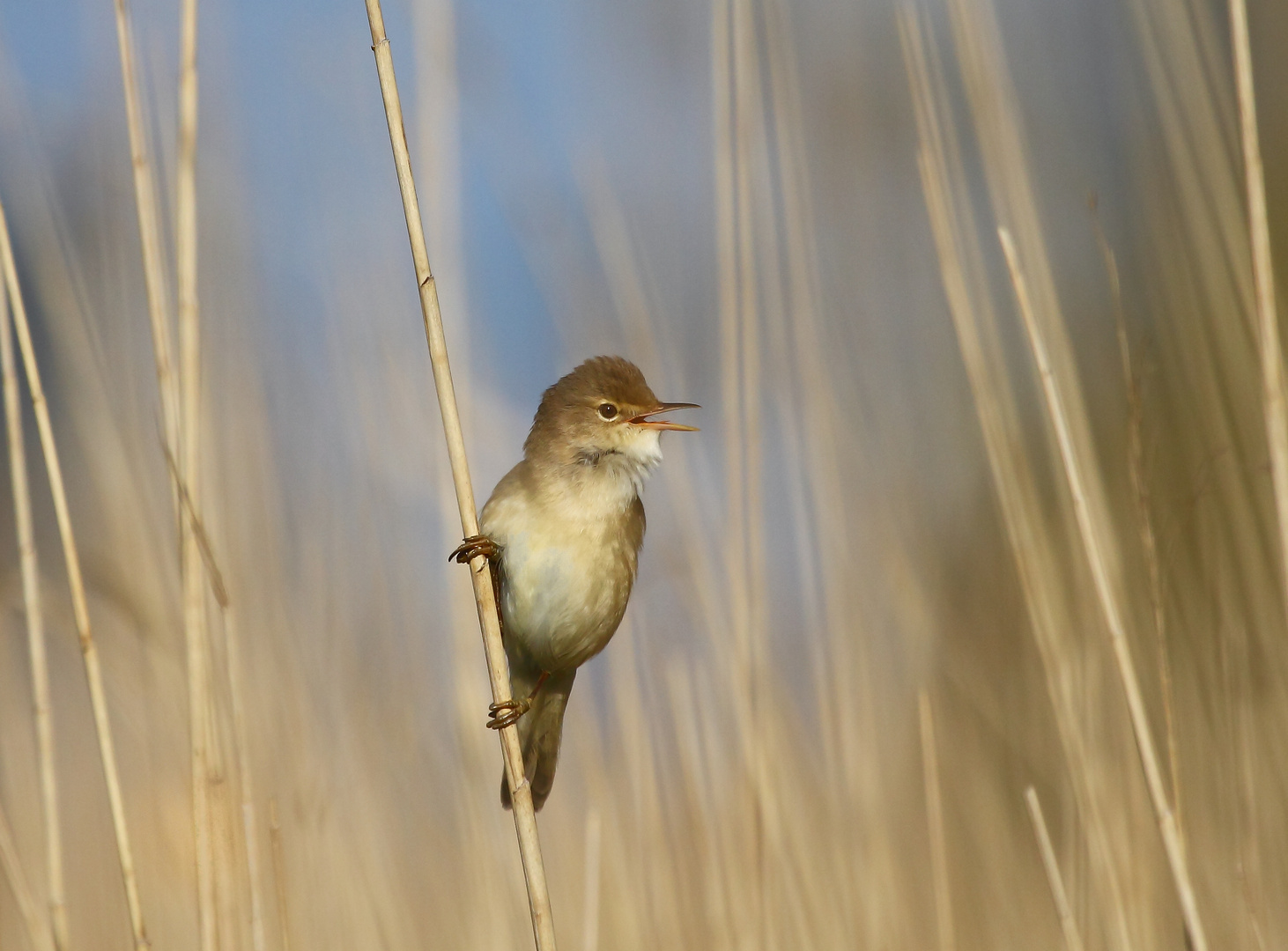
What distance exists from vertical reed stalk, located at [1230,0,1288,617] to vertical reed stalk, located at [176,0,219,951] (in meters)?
1.54

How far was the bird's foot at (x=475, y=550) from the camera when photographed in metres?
1.91

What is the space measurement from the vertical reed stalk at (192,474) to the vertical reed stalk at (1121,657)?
126 centimetres

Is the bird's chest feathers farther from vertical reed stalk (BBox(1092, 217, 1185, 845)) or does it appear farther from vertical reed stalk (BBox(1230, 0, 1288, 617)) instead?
vertical reed stalk (BBox(1230, 0, 1288, 617))

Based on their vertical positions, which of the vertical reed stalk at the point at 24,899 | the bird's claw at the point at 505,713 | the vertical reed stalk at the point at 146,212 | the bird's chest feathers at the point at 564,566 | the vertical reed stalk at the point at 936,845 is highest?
the vertical reed stalk at the point at 146,212

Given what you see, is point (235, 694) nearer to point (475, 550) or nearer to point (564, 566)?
point (475, 550)

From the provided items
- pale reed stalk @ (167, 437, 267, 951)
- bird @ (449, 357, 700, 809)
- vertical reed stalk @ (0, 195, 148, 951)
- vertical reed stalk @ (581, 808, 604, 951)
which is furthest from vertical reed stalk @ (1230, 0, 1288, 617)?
vertical reed stalk @ (0, 195, 148, 951)

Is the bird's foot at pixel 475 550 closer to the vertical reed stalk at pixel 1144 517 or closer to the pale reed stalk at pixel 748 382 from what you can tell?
the pale reed stalk at pixel 748 382

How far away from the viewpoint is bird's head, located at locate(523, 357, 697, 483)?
7.66ft

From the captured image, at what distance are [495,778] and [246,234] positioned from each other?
5.15 feet

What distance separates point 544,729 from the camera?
98.7 inches

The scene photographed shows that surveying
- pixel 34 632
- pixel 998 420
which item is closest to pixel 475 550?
pixel 34 632

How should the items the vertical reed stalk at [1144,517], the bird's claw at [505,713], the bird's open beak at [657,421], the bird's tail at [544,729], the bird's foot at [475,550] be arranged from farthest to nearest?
the bird's tail at [544,729], the bird's open beak at [657,421], the bird's foot at [475,550], the bird's claw at [505,713], the vertical reed stalk at [1144,517]

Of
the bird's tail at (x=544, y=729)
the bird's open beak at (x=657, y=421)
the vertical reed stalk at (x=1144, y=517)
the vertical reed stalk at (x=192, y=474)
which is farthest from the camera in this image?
the bird's tail at (x=544, y=729)

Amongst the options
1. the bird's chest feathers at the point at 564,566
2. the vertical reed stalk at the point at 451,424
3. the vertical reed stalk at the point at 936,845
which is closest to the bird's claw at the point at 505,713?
the vertical reed stalk at the point at 451,424
